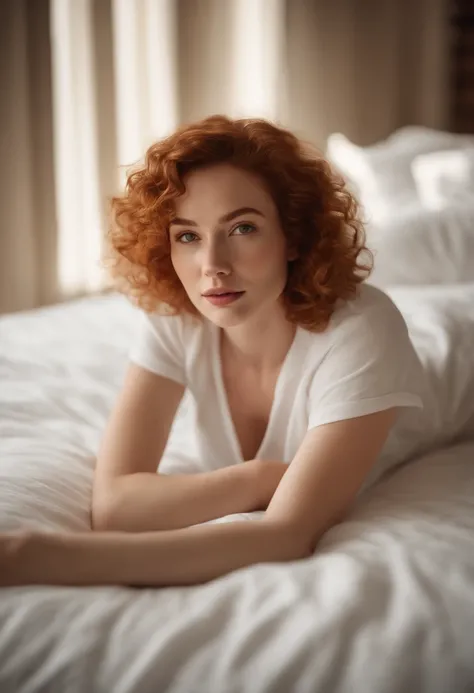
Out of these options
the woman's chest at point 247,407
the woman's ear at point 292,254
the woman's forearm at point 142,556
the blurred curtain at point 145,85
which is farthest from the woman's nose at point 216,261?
the blurred curtain at point 145,85

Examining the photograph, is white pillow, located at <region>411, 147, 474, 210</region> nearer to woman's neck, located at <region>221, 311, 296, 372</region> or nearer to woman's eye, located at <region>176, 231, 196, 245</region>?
woman's neck, located at <region>221, 311, 296, 372</region>

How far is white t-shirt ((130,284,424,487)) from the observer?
109 centimetres

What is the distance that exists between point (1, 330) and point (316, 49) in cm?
198

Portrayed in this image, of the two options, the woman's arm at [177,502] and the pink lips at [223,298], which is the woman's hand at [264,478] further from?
the pink lips at [223,298]

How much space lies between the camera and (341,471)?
1.04 meters

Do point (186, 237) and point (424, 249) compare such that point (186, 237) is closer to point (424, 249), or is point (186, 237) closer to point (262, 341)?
point (262, 341)

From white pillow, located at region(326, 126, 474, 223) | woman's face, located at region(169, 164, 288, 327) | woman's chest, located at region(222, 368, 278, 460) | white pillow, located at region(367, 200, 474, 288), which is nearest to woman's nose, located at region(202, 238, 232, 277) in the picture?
woman's face, located at region(169, 164, 288, 327)

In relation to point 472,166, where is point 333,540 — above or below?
below

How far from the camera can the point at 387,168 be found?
2.46 m

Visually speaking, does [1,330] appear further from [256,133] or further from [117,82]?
[117,82]

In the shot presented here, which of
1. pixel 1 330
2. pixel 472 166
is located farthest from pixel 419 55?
pixel 1 330

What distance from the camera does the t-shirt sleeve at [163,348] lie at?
1.26 m

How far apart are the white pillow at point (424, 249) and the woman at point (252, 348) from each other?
67 cm

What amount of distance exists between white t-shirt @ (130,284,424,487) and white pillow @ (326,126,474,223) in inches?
43.3
